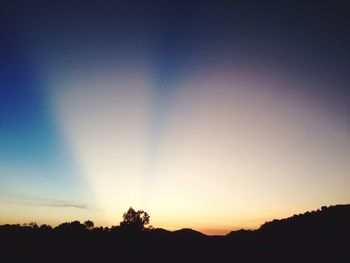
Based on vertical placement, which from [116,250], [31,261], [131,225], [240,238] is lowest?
[31,261]

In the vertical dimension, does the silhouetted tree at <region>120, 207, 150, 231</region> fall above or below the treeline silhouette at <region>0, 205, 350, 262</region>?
above

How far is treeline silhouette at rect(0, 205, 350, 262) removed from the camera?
1829 inches

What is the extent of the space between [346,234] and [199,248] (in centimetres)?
2888

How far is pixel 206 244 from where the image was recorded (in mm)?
66375

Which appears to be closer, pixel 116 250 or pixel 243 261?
pixel 243 261

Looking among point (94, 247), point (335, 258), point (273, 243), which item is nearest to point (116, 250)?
point (94, 247)

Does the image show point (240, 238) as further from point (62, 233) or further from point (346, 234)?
point (62, 233)

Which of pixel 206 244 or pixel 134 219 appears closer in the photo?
pixel 206 244

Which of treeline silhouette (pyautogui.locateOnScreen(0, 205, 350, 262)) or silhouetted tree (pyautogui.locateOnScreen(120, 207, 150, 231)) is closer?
treeline silhouette (pyautogui.locateOnScreen(0, 205, 350, 262))

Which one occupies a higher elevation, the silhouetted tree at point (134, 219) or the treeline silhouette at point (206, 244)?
the silhouetted tree at point (134, 219)

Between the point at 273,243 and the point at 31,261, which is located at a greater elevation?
the point at 273,243

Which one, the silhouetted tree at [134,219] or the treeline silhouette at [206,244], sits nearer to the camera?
the treeline silhouette at [206,244]

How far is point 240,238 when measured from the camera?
63.2 metres

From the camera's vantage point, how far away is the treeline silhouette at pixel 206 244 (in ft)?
152
